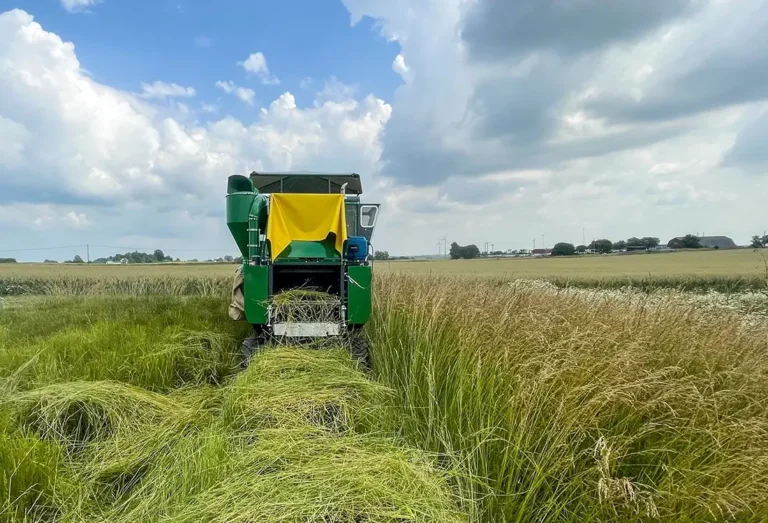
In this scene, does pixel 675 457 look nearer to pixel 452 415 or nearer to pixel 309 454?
pixel 452 415

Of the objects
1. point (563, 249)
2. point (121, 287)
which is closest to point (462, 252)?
point (563, 249)

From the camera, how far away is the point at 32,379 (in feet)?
13.8

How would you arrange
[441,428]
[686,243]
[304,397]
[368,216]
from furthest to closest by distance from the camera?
[686,243], [368,216], [304,397], [441,428]

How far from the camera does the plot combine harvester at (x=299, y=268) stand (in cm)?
497

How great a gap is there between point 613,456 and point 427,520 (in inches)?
41.2

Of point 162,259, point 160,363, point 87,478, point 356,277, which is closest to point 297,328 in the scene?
point 356,277

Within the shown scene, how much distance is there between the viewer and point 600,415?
2455mm

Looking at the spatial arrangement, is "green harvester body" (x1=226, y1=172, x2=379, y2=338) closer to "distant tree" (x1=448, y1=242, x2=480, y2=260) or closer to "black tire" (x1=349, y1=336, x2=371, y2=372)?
"black tire" (x1=349, y1=336, x2=371, y2=372)

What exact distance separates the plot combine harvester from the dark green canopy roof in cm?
155

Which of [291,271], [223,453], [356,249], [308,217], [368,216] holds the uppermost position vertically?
[368,216]

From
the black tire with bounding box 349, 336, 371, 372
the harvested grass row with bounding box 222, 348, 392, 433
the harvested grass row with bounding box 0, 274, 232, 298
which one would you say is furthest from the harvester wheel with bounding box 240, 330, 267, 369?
the harvested grass row with bounding box 0, 274, 232, 298

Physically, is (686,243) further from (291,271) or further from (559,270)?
(291,271)

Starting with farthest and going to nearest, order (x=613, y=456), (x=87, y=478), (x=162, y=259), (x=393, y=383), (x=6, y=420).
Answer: (x=162, y=259) → (x=393, y=383) → (x=6, y=420) → (x=87, y=478) → (x=613, y=456)

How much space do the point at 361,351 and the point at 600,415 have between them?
2.89m
